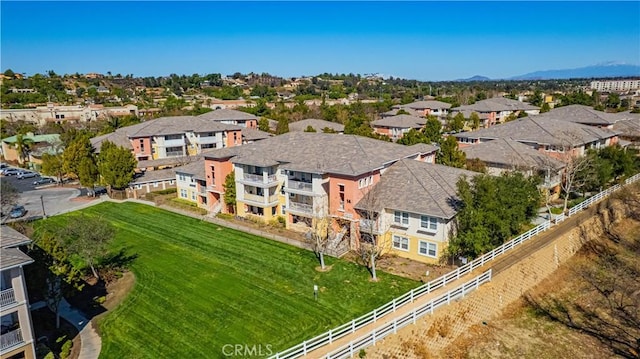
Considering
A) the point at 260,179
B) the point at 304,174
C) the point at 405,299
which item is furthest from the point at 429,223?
the point at 260,179

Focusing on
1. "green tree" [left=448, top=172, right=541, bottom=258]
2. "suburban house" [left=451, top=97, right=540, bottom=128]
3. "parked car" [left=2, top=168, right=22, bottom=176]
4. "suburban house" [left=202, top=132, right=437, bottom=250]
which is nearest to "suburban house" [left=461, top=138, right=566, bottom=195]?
"suburban house" [left=202, top=132, right=437, bottom=250]

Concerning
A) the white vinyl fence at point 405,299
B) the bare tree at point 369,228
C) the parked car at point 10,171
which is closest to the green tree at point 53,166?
the parked car at point 10,171

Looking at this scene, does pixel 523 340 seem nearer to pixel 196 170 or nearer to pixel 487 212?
pixel 487 212

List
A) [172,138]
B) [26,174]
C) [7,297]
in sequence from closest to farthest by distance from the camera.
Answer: [7,297] → [172,138] → [26,174]

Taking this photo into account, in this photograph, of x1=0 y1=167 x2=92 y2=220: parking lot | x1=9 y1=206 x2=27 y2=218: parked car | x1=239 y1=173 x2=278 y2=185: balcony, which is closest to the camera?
x1=239 y1=173 x2=278 y2=185: balcony

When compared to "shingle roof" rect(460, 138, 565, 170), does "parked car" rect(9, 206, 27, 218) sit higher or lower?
lower

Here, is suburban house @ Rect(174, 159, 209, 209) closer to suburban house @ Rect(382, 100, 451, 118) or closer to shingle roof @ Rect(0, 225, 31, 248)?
shingle roof @ Rect(0, 225, 31, 248)
